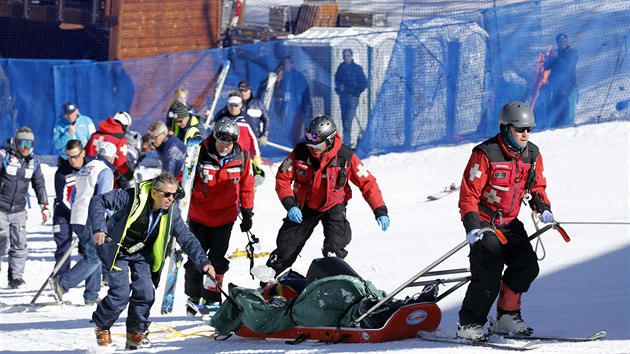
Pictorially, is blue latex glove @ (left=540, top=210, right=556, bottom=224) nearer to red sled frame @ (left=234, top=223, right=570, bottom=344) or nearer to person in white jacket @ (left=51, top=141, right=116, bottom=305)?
red sled frame @ (left=234, top=223, right=570, bottom=344)

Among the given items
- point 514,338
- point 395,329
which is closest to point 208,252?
point 395,329

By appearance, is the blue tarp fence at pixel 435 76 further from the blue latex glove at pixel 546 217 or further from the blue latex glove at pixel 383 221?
the blue latex glove at pixel 546 217

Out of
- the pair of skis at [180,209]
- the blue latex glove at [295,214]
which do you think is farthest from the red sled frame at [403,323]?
the pair of skis at [180,209]

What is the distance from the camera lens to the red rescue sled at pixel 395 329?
8.47m

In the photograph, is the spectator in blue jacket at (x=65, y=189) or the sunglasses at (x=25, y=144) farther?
the sunglasses at (x=25, y=144)

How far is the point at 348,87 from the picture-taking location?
20672mm

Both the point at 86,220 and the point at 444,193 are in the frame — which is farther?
the point at 444,193

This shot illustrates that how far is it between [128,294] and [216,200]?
1.75 metres

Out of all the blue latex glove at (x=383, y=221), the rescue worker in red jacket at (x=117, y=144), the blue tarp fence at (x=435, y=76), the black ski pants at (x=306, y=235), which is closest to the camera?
the blue latex glove at (x=383, y=221)

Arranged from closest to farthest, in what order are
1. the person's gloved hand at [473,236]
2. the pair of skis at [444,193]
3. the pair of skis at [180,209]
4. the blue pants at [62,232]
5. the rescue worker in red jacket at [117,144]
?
the person's gloved hand at [473,236], the pair of skis at [180,209], the blue pants at [62,232], the rescue worker in red jacket at [117,144], the pair of skis at [444,193]

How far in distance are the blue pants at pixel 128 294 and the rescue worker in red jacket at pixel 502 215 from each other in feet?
7.84

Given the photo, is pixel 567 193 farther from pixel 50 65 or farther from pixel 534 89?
pixel 50 65

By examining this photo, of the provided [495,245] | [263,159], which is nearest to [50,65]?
[263,159]

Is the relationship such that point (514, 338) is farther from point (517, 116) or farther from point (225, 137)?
point (225, 137)
